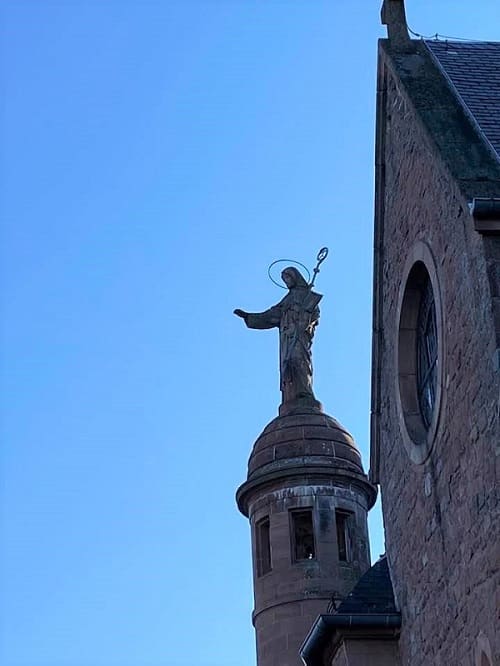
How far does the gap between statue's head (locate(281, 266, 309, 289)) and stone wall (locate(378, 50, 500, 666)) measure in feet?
23.5

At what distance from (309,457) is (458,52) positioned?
6675mm

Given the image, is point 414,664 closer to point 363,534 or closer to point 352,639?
point 352,639

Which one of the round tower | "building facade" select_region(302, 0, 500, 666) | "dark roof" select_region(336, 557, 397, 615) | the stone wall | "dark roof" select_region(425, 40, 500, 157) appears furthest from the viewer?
the round tower

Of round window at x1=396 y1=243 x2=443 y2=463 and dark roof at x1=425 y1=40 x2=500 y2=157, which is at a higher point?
dark roof at x1=425 y1=40 x2=500 y2=157

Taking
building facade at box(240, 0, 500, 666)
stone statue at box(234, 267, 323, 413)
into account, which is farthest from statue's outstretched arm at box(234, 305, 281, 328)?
building facade at box(240, 0, 500, 666)

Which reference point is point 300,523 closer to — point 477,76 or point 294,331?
point 294,331

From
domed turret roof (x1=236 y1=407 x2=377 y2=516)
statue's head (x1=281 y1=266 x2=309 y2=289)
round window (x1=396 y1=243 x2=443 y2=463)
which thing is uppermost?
statue's head (x1=281 y1=266 x2=309 y2=289)

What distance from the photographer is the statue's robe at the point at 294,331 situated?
784 inches

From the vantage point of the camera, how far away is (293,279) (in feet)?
67.9

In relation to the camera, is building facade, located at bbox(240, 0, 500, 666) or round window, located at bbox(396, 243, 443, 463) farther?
round window, located at bbox(396, 243, 443, 463)

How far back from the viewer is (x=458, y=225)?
415 inches

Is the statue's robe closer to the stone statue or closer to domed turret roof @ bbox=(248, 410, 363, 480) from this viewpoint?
the stone statue

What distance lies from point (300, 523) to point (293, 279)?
4459mm

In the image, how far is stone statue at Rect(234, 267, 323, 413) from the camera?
782 inches
